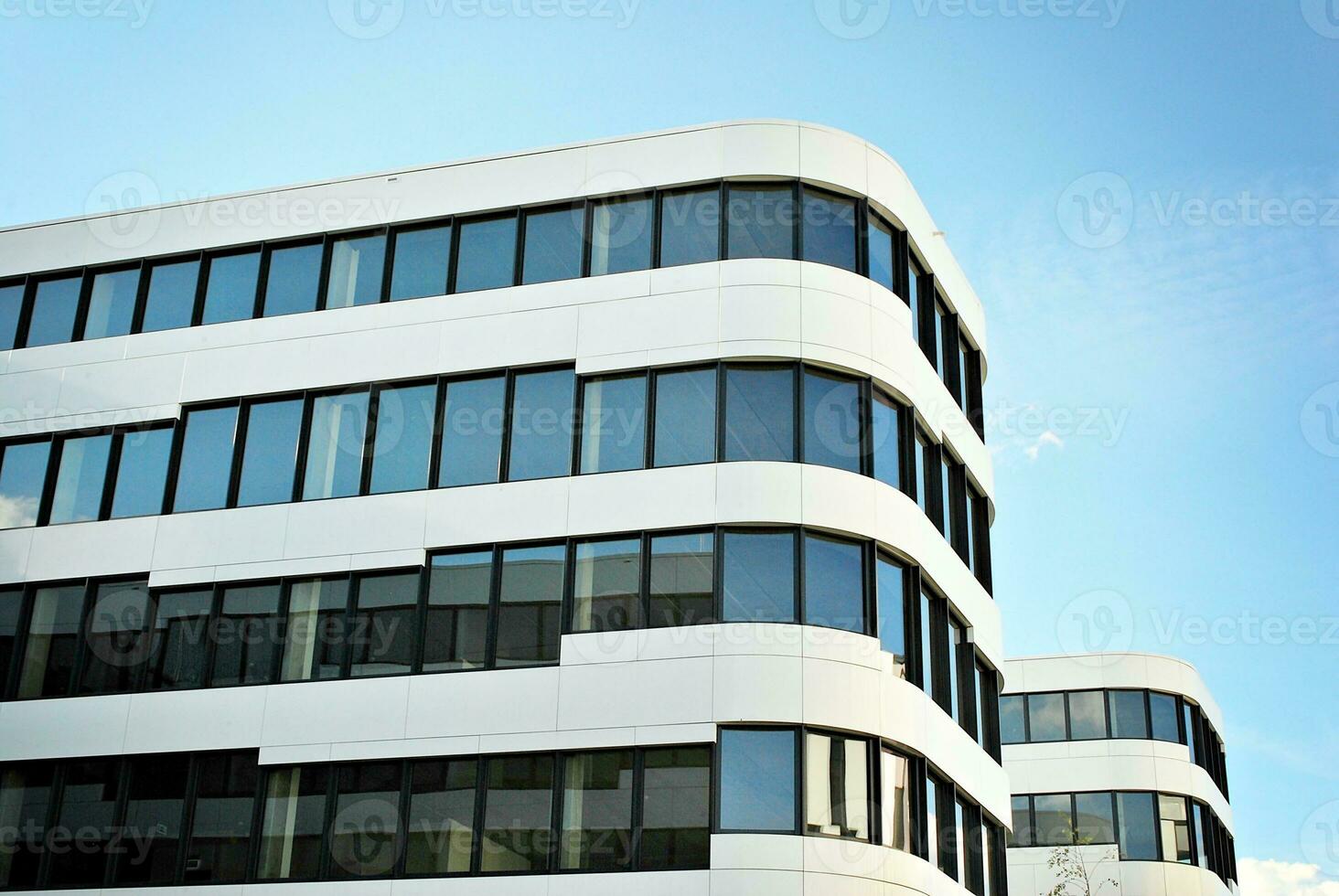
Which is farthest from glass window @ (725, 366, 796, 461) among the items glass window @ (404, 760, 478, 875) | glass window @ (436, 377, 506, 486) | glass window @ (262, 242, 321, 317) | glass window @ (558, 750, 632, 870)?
glass window @ (262, 242, 321, 317)

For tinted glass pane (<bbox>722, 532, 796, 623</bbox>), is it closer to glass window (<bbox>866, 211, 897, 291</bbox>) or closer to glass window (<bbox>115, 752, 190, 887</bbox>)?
glass window (<bbox>866, 211, 897, 291</bbox>)

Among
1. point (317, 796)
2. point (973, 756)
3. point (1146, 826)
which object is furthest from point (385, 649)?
point (1146, 826)

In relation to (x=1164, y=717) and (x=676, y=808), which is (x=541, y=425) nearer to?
(x=676, y=808)

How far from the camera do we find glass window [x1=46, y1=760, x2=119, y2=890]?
95.1 feet

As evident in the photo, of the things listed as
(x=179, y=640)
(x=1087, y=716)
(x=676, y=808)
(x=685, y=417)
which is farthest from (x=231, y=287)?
(x=1087, y=716)

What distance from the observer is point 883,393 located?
2936cm

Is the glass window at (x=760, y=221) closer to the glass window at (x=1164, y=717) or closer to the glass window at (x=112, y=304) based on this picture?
the glass window at (x=112, y=304)

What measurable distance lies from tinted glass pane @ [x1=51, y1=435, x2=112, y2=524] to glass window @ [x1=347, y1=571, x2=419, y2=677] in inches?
264

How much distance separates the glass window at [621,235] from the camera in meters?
29.7

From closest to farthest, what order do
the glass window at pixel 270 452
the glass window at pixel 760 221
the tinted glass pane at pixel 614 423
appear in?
the tinted glass pane at pixel 614 423
the glass window at pixel 760 221
the glass window at pixel 270 452

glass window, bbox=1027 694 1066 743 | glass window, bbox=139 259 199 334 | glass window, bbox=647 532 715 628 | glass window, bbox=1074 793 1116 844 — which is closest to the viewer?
glass window, bbox=647 532 715 628

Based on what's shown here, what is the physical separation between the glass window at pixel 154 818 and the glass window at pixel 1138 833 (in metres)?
33.1

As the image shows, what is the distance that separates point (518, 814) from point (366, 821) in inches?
114

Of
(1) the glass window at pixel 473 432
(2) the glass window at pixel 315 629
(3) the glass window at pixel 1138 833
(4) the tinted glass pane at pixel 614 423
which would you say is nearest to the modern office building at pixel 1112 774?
(3) the glass window at pixel 1138 833
